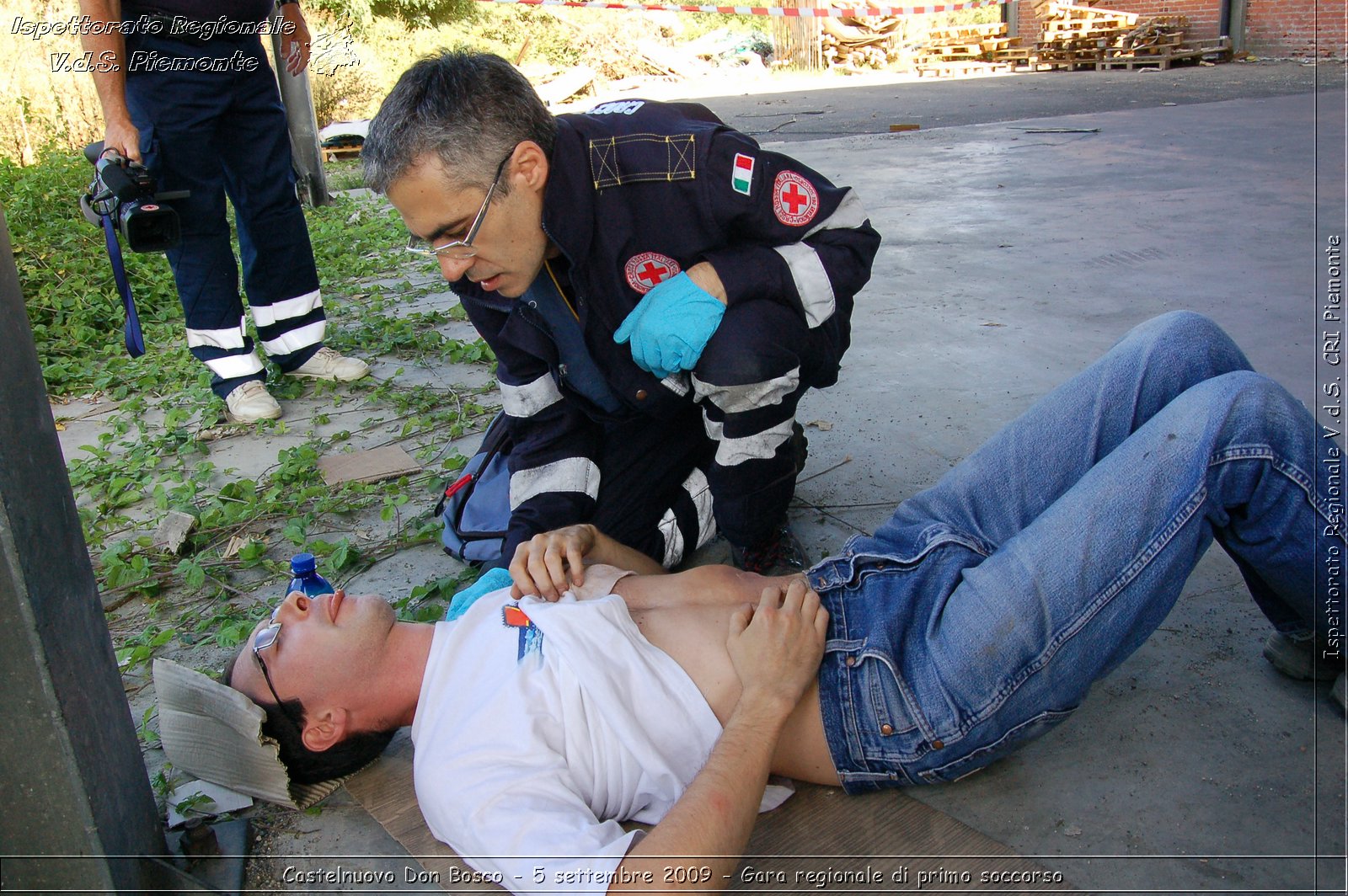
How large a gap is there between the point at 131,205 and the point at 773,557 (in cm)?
243

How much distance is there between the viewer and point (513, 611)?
1732mm

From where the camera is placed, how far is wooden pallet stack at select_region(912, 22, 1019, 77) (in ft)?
48.5

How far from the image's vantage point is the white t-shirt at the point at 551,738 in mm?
1366

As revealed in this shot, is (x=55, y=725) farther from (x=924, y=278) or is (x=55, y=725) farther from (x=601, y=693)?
(x=924, y=278)

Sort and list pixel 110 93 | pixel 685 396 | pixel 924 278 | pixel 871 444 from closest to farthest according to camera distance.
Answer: pixel 685 396 < pixel 871 444 < pixel 110 93 < pixel 924 278

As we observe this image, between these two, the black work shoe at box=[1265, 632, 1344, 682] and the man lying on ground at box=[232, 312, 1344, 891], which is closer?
the man lying on ground at box=[232, 312, 1344, 891]

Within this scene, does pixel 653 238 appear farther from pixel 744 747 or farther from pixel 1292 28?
pixel 1292 28

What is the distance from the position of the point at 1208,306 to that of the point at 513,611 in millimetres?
3078

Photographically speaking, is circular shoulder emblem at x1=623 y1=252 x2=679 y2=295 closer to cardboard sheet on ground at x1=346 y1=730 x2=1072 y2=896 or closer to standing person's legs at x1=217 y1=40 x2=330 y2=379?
cardboard sheet on ground at x1=346 y1=730 x2=1072 y2=896

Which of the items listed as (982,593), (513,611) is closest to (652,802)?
(513,611)

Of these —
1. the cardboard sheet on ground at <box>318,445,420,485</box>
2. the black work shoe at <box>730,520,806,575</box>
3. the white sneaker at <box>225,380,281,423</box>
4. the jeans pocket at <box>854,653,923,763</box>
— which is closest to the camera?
the jeans pocket at <box>854,653,923,763</box>

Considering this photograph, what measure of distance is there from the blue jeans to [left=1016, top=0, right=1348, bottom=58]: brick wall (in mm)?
12034

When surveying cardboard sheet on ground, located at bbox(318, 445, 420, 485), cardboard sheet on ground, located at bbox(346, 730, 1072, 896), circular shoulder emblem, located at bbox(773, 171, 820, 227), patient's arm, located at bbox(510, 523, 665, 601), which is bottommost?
cardboard sheet on ground, located at bbox(346, 730, 1072, 896)

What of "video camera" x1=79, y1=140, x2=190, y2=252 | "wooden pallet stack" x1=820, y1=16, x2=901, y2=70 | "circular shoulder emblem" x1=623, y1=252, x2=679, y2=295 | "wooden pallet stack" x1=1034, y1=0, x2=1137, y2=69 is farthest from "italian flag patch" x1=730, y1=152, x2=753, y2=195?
"wooden pallet stack" x1=820, y1=16, x2=901, y2=70
